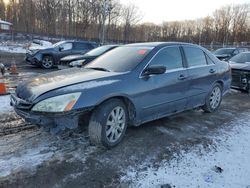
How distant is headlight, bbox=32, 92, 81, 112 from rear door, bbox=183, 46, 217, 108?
2.65m

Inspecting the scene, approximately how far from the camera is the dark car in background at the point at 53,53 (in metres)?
13.9

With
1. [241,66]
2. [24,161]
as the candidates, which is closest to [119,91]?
[24,161]

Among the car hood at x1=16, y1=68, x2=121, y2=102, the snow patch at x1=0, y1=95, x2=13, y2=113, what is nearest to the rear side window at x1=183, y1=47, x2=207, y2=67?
the car hood at x1=16, y1=68, x2=121, y2=102

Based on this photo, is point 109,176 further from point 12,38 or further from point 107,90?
point 12,38

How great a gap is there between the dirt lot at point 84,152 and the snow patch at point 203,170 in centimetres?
11

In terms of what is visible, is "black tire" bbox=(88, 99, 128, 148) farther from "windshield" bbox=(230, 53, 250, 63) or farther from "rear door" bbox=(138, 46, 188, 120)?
"windshield" bbox=(230, 53, 250, 63)

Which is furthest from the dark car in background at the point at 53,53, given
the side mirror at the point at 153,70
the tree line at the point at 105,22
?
the tree line at the point at 105,22

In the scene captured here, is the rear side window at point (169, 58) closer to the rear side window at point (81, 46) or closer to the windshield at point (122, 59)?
the windshield at point (122, 59)

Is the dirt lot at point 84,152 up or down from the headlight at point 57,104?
down

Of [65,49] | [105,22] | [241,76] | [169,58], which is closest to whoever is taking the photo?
[169,58]

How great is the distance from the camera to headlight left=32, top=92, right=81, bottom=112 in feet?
11.1

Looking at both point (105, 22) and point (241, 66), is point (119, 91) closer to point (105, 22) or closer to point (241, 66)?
point (241, 66)

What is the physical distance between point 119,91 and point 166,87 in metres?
1.13

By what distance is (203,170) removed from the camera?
11.3ft
